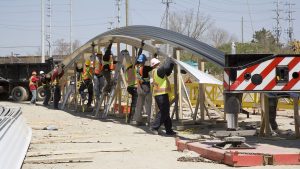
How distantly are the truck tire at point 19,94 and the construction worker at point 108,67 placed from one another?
13.5 meters

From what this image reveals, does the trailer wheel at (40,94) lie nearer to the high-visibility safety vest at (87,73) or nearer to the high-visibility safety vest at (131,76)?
the high-visibility safety vest at (87,73)

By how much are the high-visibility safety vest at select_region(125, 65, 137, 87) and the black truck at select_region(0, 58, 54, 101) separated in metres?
15.7

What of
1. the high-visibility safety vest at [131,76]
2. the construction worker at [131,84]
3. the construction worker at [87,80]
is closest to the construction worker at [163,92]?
→ the construction worker at [131,84]

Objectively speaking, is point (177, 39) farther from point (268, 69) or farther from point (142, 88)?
point (268, 69)

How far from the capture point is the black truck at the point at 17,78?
3092 cm

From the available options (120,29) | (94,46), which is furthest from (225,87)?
(94,46)

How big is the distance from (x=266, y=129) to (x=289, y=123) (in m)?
4.35

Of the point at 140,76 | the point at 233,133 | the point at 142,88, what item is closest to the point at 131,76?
the point at 142,88

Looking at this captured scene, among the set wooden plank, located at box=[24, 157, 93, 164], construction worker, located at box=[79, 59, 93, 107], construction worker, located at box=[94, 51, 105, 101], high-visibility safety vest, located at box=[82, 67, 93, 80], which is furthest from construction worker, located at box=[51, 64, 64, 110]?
wooden plank, located at box=[24, 157, 93, 164]

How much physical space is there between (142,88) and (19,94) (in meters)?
17.7

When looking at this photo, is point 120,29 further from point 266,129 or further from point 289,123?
point 266,129

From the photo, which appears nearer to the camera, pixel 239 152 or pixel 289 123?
pixel 239 152

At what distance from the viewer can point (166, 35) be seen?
591 inches

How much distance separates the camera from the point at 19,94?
30875mm
